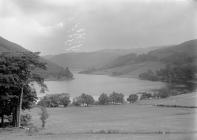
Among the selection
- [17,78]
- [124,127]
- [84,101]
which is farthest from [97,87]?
[124,127]

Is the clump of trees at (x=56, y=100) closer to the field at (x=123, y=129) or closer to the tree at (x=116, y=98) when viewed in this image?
the tree at (x=116, y=98)

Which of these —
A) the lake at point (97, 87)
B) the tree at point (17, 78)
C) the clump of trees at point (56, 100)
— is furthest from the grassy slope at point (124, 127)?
the lake at point (97, 87)

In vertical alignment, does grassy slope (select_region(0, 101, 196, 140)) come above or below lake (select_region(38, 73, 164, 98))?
below

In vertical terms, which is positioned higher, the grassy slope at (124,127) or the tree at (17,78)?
the tree at (17,78)

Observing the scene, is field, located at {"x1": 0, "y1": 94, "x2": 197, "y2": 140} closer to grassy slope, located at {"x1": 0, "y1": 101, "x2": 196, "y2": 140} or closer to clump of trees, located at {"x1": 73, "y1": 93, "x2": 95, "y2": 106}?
grassy slope, located at {"x1": 0, "y1": 101, "x2": 196, "y2": 140}

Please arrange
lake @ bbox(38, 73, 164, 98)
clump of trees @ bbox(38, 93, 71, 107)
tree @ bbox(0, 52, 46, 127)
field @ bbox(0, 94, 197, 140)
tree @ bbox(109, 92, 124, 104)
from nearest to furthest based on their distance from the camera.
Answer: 1. field @ bbox(0, 94, 197, 140)
2. tree @ bbox(0, 52, 46, 127)
3. clump of trees @ bbox(38, 93, 71, 107)
4. tree @ bbox(109, 92, 124, 104)
5. lake @ bbox(38, 73, 164, 98)

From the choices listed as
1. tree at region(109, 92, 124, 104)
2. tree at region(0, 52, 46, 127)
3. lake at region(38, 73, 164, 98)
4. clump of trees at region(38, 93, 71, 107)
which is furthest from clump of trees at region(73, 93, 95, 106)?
tree at region(0, 52, 46, 127)

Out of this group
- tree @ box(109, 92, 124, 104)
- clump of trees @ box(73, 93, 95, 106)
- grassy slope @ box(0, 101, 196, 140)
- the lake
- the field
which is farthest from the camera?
the lake

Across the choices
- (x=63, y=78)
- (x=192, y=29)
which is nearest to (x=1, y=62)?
(x=192, y=29)
